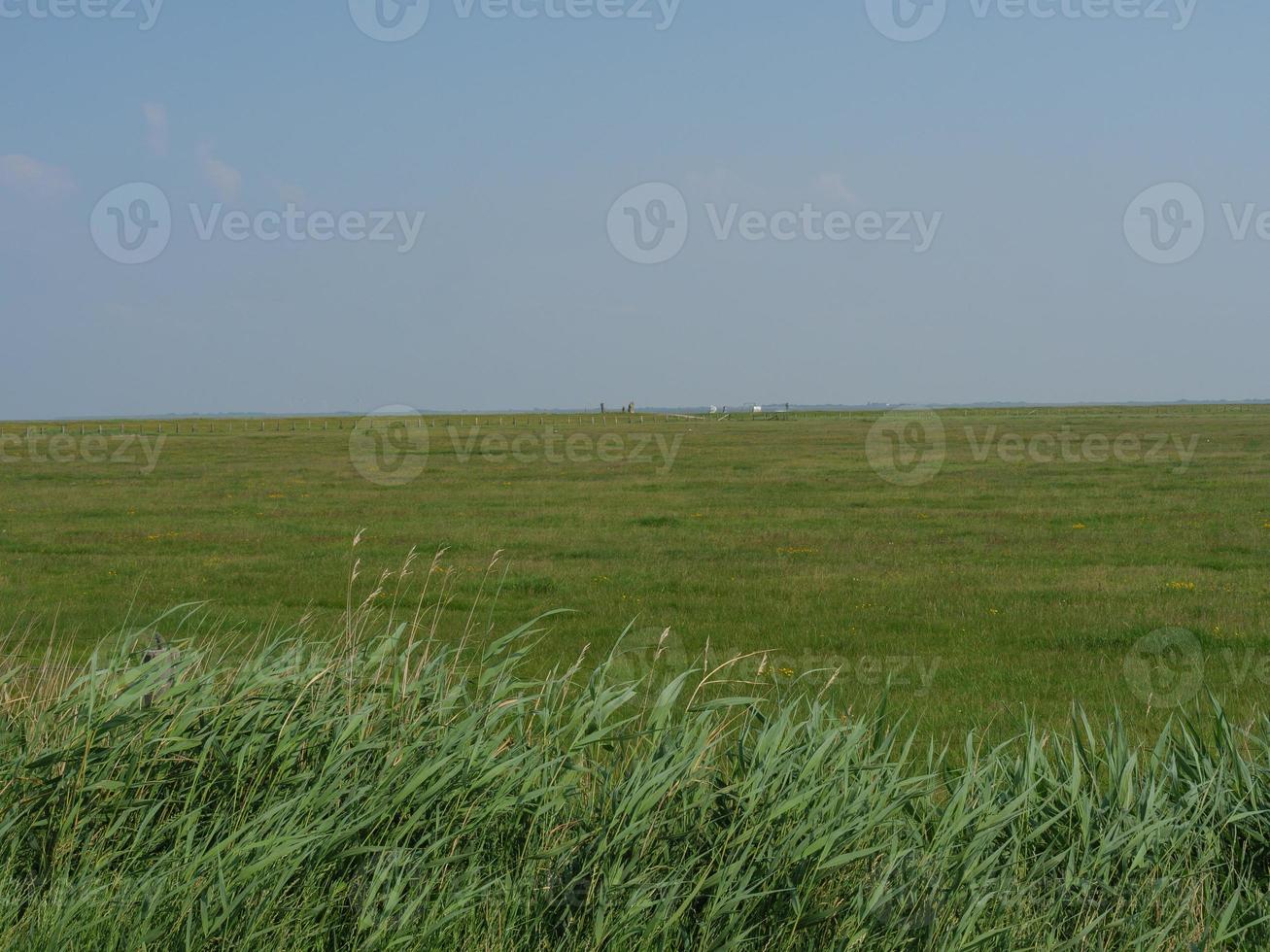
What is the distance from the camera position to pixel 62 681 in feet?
19.2

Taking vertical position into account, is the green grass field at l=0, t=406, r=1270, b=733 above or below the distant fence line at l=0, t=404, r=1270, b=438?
below

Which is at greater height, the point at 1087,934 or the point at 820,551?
the point at 820,551

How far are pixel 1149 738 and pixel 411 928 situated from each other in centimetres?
671

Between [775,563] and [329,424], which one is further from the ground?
[329,424]

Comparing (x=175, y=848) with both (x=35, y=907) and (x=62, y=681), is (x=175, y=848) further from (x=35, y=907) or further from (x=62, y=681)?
(x=62, y=681)

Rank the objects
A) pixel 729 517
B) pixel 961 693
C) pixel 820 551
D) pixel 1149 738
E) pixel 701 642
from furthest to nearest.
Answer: pixel 729 517 < pixel 820 551 < pixel 701 642 < pixel 961 693 < pixel 1149 738

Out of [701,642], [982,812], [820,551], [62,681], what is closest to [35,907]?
[62,681]

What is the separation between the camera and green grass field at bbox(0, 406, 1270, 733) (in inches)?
462

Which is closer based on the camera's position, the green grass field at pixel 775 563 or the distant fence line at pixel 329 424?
the green grass field at pixel 775 563

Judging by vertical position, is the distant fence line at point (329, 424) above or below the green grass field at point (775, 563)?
above

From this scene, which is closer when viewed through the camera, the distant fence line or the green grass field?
the green grass field

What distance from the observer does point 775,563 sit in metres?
19.4

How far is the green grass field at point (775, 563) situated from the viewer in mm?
11742

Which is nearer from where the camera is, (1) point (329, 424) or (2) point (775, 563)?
(2) point (775, 563)
